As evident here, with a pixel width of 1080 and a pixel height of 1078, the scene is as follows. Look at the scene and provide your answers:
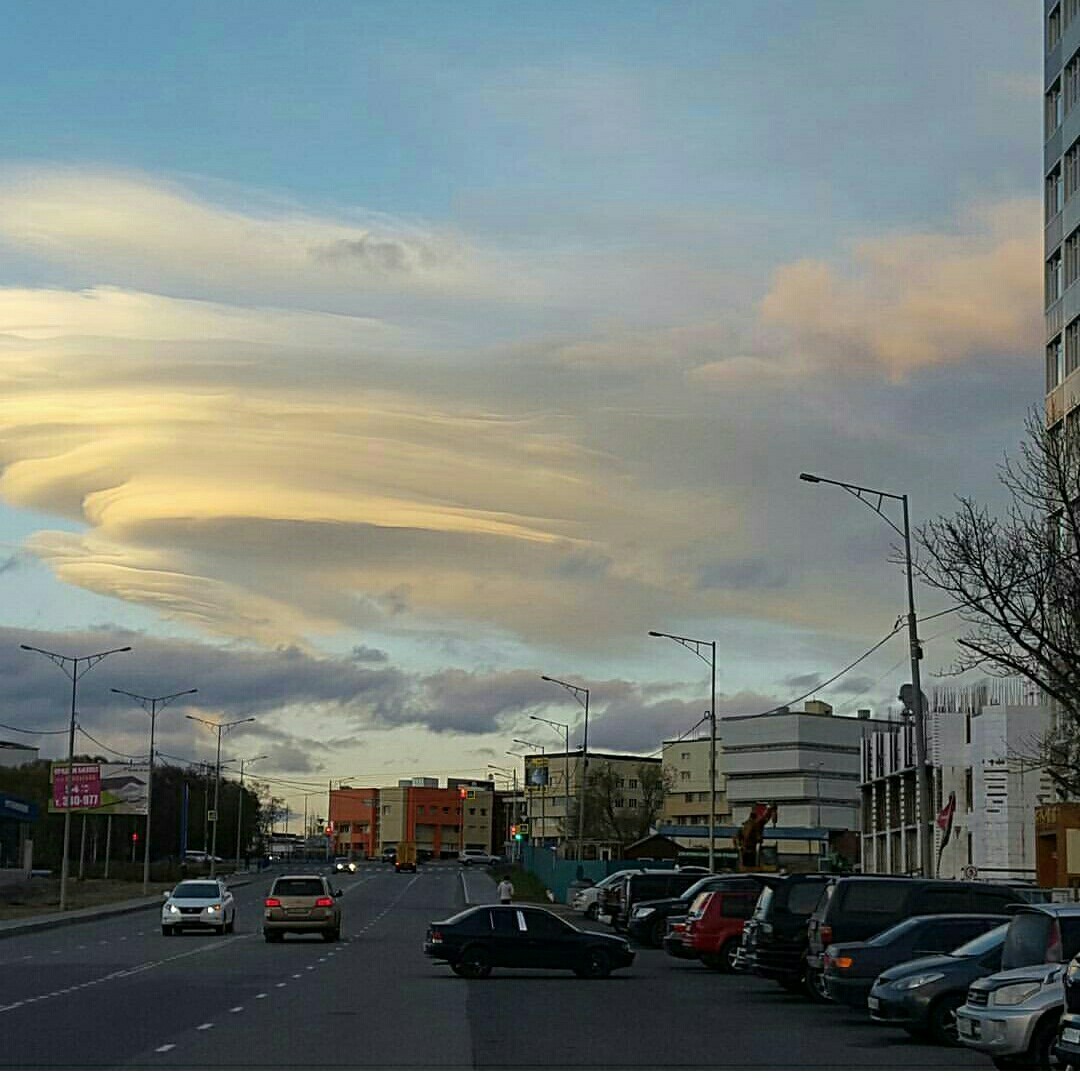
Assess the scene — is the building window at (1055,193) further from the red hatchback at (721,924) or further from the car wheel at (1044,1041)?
the car wheel at (1044,1041)

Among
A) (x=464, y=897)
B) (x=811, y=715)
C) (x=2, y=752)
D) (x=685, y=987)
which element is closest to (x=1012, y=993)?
(x=685, y=987)

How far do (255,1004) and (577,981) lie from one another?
349 inches

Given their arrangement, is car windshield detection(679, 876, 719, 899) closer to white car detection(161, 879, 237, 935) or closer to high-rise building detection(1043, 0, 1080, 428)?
white car detection(161, 879, 237, 935)

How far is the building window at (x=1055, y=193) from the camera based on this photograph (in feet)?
201

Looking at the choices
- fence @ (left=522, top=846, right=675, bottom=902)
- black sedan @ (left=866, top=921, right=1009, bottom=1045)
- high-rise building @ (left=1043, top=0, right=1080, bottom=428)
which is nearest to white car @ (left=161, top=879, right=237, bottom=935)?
high-rise building @ (left=1043, top=0, right=1080, bottom=428)

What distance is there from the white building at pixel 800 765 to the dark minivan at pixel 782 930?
411 ft

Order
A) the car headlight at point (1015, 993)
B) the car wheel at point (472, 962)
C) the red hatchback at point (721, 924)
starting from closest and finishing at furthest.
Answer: the car headlight at point (1015, 993), the car wheel at point (472, 962), the red hatchback at point (721, 924)

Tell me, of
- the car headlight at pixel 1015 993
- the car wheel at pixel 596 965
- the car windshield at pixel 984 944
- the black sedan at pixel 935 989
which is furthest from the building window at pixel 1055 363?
the car headlight at pixel 1015 993

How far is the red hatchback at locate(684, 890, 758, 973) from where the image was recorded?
34.8 m

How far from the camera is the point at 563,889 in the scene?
88.3 meters

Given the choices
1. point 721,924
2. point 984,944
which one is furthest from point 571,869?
point 984,944

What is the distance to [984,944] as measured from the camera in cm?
2111

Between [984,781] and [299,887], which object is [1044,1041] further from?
[984,781]

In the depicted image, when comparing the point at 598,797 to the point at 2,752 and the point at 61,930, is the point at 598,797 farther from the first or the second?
the point at 61,930
